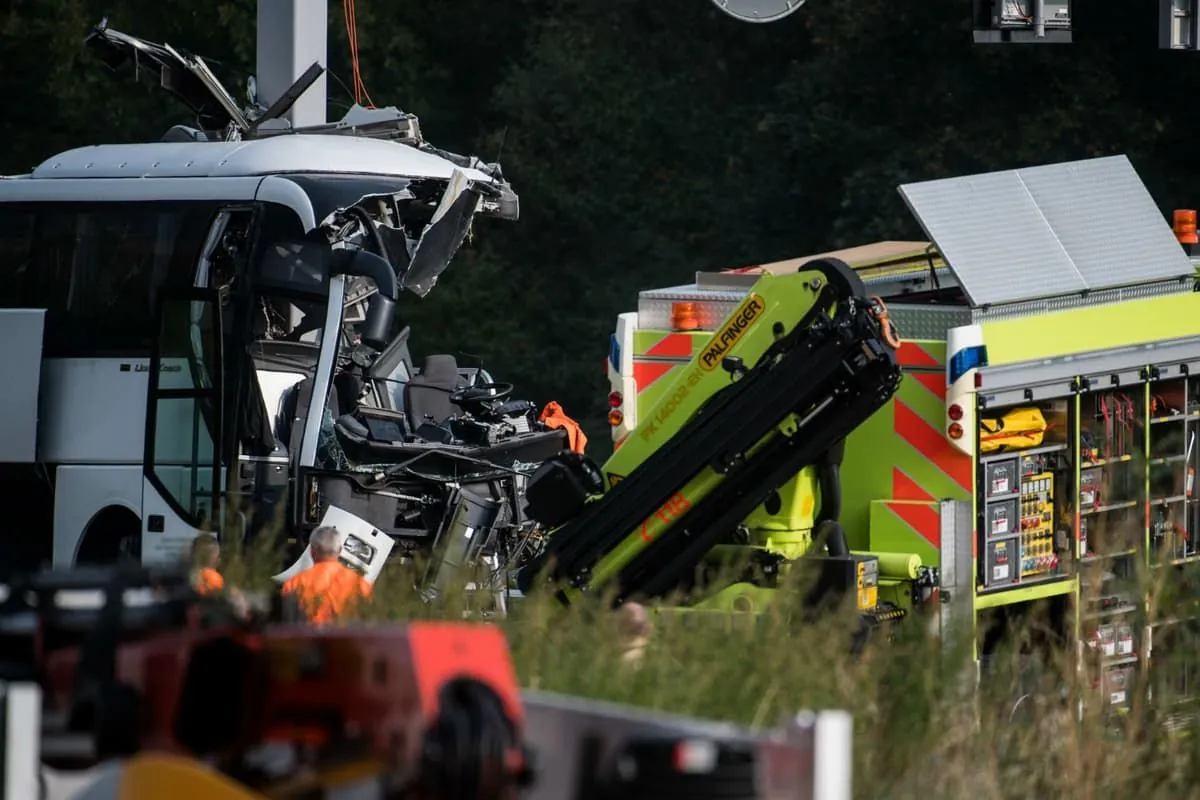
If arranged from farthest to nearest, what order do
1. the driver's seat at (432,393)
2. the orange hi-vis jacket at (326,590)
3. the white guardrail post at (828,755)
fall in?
the driver's seat at (432,393) < the orange hi-vis jacket at (326,590) < the white guardrail post at (828,755)

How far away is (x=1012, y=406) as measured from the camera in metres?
10.7

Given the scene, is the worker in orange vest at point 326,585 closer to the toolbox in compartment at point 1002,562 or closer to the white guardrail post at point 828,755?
the white guardrail post at point 828,755

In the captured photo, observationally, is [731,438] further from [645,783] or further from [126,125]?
[126,125]

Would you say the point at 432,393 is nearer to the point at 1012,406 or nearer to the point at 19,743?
the point at 1012,406

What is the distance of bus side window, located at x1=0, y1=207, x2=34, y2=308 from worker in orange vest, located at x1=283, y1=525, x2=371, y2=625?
444 cm

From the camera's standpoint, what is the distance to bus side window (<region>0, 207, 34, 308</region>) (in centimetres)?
1431

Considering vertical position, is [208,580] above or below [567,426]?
below

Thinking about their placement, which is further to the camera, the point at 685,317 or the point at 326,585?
the point at 685,317

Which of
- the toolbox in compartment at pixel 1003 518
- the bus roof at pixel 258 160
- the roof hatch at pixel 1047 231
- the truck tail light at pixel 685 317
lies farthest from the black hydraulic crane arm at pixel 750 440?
the bus roof at pixel 258 160

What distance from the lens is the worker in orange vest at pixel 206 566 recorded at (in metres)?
7.63

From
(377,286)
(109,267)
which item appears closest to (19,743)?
(377,286)

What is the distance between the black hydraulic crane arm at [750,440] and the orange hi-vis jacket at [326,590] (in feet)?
2.95

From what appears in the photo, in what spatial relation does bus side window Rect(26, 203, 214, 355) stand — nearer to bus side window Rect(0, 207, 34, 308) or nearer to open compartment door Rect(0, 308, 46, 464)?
bus side window Rect(0, 207, 34, 308)

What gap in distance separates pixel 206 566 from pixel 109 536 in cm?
556
